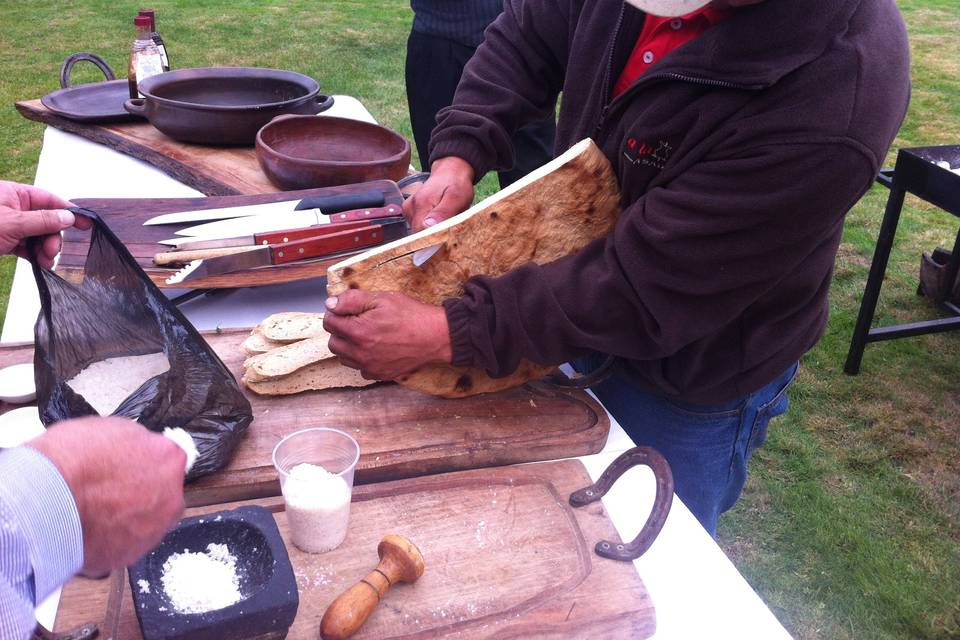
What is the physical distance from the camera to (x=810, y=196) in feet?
4.11

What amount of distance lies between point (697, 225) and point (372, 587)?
757 mm

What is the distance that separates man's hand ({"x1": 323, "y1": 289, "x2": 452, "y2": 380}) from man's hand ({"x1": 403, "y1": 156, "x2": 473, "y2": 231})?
1.27 feet

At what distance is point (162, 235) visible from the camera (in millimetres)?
2000

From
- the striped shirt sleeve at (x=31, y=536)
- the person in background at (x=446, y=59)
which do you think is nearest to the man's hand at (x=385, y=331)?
the striped shirt sleeve at (x=31, y=536)

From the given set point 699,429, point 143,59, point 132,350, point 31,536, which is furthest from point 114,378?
point 143,59

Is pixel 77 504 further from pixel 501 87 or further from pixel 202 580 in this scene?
pixel 501 87

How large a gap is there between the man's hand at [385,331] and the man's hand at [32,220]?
0.55 m

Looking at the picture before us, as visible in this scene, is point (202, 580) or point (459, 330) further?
point (459, 330)

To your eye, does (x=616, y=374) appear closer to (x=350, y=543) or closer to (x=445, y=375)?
(x=445, y=375)

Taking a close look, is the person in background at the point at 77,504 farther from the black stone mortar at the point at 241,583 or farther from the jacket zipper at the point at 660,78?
the jacket zipper at the point at 660,78

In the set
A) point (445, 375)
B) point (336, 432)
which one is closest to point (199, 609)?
point (336, 432)

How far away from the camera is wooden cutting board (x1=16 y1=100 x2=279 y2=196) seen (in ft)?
8.27

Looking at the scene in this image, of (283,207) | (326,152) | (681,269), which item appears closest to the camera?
(681,269)

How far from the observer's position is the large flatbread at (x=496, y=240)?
A: 1.52 m
